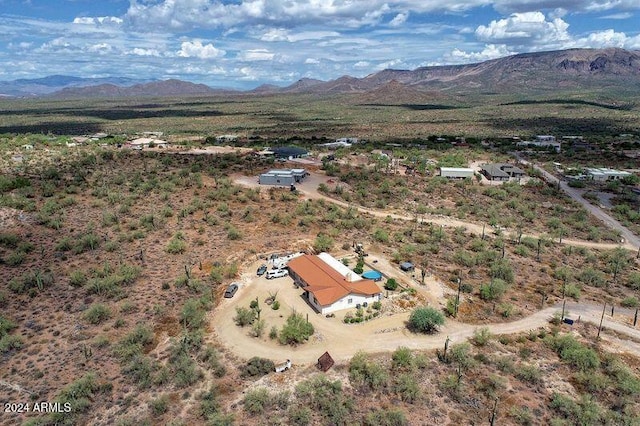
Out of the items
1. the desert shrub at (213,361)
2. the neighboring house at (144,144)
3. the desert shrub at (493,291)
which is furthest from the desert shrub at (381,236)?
the neighboring house at (144,144)

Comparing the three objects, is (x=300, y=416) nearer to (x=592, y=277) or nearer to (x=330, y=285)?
(x=330, y=285)

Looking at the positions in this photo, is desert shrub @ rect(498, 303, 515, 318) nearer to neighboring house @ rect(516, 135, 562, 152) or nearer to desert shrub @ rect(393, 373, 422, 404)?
desert shrub @ rect(393, 373, 422, 404)

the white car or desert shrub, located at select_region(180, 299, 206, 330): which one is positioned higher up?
desert shrub, located at select_region(180, 299, 206, 330)

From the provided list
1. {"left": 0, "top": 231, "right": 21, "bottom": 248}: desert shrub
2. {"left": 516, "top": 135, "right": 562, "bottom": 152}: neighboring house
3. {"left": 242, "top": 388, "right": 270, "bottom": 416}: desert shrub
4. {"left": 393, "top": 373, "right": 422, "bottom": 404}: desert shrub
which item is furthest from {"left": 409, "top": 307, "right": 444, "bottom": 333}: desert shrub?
{"left": 516, "top": 135, "right": 562, "bottom": 152}: neighboring house

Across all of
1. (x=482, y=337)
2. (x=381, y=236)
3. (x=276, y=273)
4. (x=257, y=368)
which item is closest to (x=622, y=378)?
(x=482, y=337)

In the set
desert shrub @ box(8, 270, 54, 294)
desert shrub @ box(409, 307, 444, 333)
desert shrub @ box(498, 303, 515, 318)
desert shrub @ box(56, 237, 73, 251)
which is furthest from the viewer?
desert shrub @ box(56, 237, 73, 251)

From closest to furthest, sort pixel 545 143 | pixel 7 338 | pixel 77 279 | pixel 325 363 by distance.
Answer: pixel 325 363 < pixel 7 338 < pixel 77 279 < pixel 545 143

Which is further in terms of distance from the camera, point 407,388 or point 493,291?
point 493,291

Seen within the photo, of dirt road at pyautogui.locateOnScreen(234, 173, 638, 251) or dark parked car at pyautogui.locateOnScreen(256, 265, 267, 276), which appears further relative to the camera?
dirt road at pyautogui.locateOnScreen(234, 173, 638, 251)

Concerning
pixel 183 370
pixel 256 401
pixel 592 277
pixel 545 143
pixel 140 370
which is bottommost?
pixel 545 143
